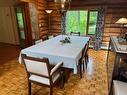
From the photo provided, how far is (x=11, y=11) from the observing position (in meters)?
5.57

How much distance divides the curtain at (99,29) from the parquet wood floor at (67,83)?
175 cm

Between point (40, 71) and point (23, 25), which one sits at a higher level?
point (23, 25)

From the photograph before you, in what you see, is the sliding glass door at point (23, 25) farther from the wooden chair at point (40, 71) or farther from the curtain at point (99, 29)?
the wooden chair at point (40, 71)

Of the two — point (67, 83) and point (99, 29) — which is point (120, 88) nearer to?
point (67, 83)

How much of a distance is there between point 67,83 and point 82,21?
12.8 feet

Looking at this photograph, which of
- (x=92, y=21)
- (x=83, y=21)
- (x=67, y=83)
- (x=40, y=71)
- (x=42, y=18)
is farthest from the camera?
(x=83, y=21)

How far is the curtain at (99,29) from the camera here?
490 centimetres

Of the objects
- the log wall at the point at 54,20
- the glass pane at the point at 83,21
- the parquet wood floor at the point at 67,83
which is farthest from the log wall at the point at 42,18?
the parquet wood floor at the point at 67,83

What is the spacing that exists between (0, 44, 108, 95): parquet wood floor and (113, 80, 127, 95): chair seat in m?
0.57

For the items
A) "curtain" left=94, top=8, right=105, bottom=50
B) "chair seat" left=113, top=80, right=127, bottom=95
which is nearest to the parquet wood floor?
"chair seat" left=113, top=80, right=127, bottom=95

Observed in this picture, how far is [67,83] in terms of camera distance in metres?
2.71

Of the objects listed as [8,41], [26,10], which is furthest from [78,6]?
[8,41]

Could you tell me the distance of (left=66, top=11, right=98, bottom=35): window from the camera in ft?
18.1

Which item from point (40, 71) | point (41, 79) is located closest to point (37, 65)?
point (40, 71)
